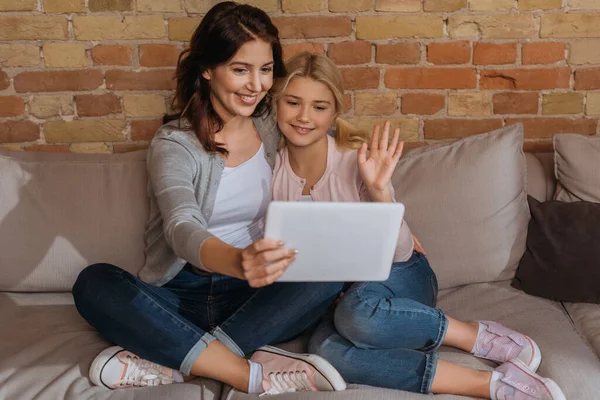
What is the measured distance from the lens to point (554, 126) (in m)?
2.24

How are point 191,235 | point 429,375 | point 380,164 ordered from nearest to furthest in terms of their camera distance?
point 191,235, point 429,375, point 380,164

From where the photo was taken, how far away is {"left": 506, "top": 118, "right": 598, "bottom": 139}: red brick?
7.32 ft

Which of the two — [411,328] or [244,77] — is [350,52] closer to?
[244,77]

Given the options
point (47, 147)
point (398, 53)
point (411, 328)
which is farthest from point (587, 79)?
point (47, 147)

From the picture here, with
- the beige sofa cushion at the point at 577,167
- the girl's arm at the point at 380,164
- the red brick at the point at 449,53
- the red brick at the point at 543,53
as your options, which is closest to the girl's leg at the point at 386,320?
the girl's arm at the point at 380,164

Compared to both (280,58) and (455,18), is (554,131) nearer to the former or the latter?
(455,18)

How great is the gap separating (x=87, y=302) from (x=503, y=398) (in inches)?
36.4

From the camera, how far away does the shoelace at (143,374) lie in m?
1.55

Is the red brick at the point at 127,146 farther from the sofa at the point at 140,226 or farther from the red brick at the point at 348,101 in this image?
the red brick at the point at 348,101

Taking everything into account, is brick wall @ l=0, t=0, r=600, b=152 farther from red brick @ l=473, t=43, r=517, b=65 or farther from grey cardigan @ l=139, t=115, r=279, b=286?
grey cardigan @ l=139, t=115, r=279, b=286

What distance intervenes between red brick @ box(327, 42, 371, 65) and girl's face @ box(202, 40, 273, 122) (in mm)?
513

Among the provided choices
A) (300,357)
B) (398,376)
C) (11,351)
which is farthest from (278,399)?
(11,351)

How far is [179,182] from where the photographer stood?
1.56 meters

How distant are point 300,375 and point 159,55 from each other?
1107 mm
